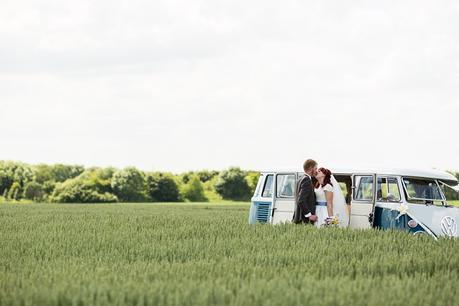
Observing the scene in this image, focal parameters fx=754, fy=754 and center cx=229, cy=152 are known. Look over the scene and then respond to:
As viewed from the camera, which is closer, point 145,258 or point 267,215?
point 145,258

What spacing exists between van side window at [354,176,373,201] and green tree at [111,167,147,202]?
6123cm

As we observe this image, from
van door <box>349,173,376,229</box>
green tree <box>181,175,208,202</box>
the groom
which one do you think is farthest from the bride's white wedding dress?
green tree <box>181,175,208,202</box>

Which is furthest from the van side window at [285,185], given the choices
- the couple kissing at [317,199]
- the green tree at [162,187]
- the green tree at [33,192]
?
the green tree at [33,192]

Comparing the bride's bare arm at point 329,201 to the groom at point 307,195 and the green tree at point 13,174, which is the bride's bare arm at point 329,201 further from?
the green tree at point 13,174

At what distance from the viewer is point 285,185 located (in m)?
18.6

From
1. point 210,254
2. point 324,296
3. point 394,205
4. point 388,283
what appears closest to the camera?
point 324,296

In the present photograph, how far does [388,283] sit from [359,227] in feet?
25.0

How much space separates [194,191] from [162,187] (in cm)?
406

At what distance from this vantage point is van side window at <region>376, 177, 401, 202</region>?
56.3 feet

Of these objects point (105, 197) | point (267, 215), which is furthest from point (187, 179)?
point (267, 215)

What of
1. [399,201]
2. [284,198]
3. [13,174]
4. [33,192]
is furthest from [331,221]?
[13,174]

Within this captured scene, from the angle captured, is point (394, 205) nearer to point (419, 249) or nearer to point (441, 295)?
point (419, 249)

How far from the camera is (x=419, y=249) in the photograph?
13664mm

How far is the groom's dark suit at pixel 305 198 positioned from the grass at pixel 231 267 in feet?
1.33
